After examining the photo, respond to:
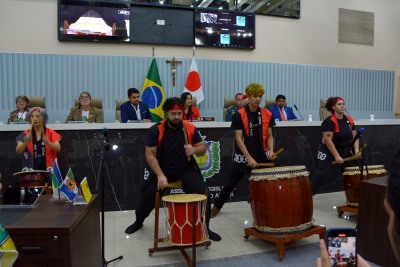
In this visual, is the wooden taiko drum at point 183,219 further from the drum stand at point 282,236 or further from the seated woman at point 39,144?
the seated woman at point 39,144

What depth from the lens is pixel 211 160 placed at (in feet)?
15.9

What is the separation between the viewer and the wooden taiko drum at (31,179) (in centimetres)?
343

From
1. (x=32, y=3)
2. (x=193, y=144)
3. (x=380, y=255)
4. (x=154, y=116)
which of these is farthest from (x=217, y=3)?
(x=380, y=255)

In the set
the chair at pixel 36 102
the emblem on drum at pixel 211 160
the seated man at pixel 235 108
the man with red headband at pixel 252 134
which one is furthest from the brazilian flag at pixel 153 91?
the man with red headband at pixel 252 134

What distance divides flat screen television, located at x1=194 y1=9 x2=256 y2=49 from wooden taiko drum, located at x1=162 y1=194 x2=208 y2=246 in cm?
540

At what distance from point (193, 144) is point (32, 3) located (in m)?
5.26

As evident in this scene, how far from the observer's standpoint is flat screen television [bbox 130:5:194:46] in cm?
744

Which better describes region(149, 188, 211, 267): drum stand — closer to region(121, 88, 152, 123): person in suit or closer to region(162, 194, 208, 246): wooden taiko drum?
region(162, 194, 208, 246): wooden taiko drum

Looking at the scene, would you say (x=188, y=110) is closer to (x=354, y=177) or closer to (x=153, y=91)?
(x=153, y=91)

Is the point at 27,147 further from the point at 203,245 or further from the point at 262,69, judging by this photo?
the point at 262,69

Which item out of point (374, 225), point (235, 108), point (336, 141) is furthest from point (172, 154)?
point (235, 108)

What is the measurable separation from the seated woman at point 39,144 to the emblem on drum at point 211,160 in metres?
1.78

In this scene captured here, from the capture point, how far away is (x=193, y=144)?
359 centimetres

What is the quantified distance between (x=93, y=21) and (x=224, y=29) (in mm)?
2677
